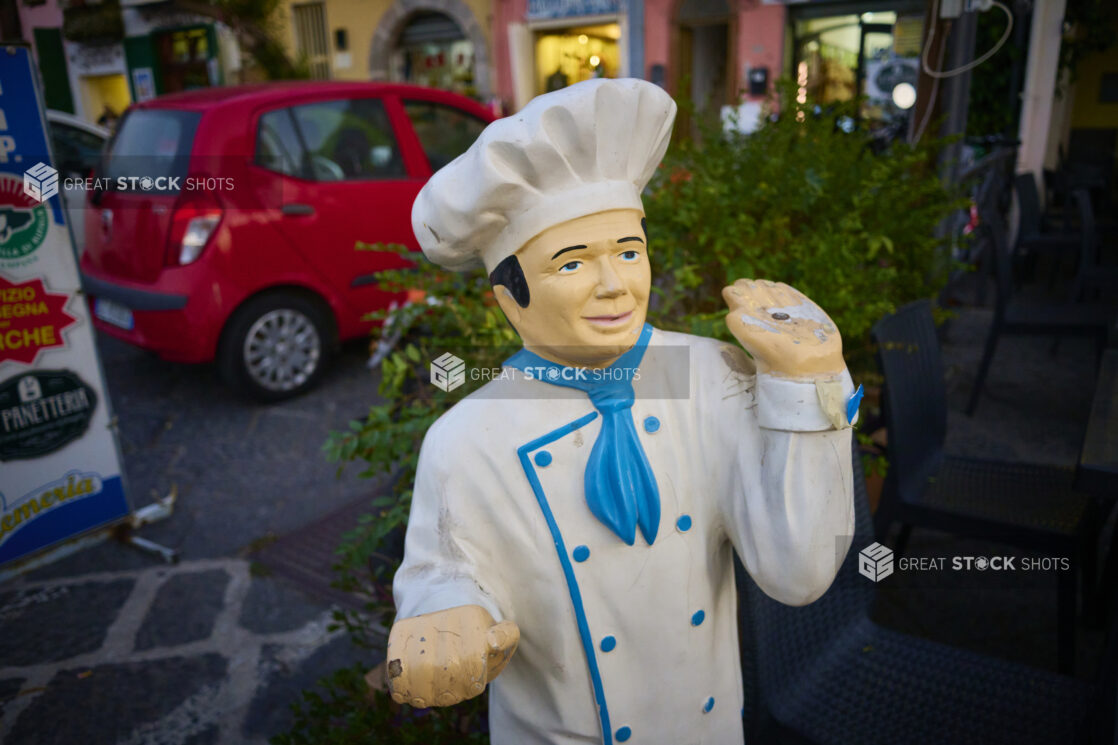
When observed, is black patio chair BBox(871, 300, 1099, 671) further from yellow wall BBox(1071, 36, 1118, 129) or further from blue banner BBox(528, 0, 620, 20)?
yellow wall BBox(1071, 36, 1118, 129)

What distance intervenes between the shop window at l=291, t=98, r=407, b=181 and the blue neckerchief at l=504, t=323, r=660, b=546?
365 centimetres

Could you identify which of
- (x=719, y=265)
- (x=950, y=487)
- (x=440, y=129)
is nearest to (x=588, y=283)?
(x=719, y=265)

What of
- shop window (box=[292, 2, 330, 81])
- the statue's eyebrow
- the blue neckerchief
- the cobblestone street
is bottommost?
the cobblestone street

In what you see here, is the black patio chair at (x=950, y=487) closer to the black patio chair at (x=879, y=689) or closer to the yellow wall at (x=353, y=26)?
the black patio chair at (x=879, y=689)

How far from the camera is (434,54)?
1400cm

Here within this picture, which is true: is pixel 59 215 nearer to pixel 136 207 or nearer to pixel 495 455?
pixel 136 207

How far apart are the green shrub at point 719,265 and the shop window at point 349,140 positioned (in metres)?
2.16

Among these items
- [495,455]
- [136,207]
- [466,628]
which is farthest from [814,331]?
[136,207]

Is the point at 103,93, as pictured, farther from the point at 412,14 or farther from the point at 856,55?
the point at 856,55

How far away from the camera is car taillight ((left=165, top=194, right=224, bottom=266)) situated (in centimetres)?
399

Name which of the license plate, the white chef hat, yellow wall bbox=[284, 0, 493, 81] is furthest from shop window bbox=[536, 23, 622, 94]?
the white chef hat

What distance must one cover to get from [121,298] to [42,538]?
65.0 inches

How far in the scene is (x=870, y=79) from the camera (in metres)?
11.3

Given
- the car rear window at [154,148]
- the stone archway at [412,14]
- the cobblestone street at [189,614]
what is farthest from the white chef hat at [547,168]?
the stone archway at [412,14]
